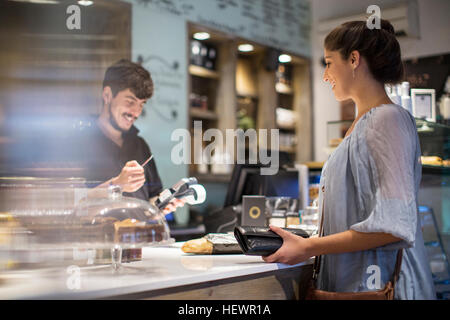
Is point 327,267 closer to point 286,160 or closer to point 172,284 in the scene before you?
point 172,284

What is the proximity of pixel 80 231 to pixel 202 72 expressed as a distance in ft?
12.2

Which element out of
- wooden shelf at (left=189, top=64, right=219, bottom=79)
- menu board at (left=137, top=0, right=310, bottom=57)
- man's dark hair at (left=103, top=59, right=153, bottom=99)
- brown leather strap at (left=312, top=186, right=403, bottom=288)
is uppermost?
menu board at (left=137, top=0, right=310, bottom=57)

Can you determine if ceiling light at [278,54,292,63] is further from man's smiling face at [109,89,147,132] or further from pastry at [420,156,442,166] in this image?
pastry at [420,156,442,166]

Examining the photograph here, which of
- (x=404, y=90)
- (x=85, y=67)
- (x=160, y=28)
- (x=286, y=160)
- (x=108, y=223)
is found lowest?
(x=108, y=223)

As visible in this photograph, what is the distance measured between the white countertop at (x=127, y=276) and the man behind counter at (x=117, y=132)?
1.64 metres

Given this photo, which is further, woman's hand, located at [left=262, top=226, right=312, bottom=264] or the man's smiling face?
the man's smiling face

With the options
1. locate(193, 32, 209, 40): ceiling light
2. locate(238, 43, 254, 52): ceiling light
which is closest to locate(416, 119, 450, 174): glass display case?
locate(193, 32, 209, 40): ceiling light

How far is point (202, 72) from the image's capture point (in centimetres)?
478

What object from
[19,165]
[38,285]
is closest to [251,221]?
[38,285]

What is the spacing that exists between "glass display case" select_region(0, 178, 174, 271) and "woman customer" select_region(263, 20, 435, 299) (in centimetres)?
40

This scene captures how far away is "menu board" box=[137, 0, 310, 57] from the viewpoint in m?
4.32

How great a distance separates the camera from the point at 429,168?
280cm

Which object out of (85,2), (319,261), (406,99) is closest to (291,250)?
(319,261)
